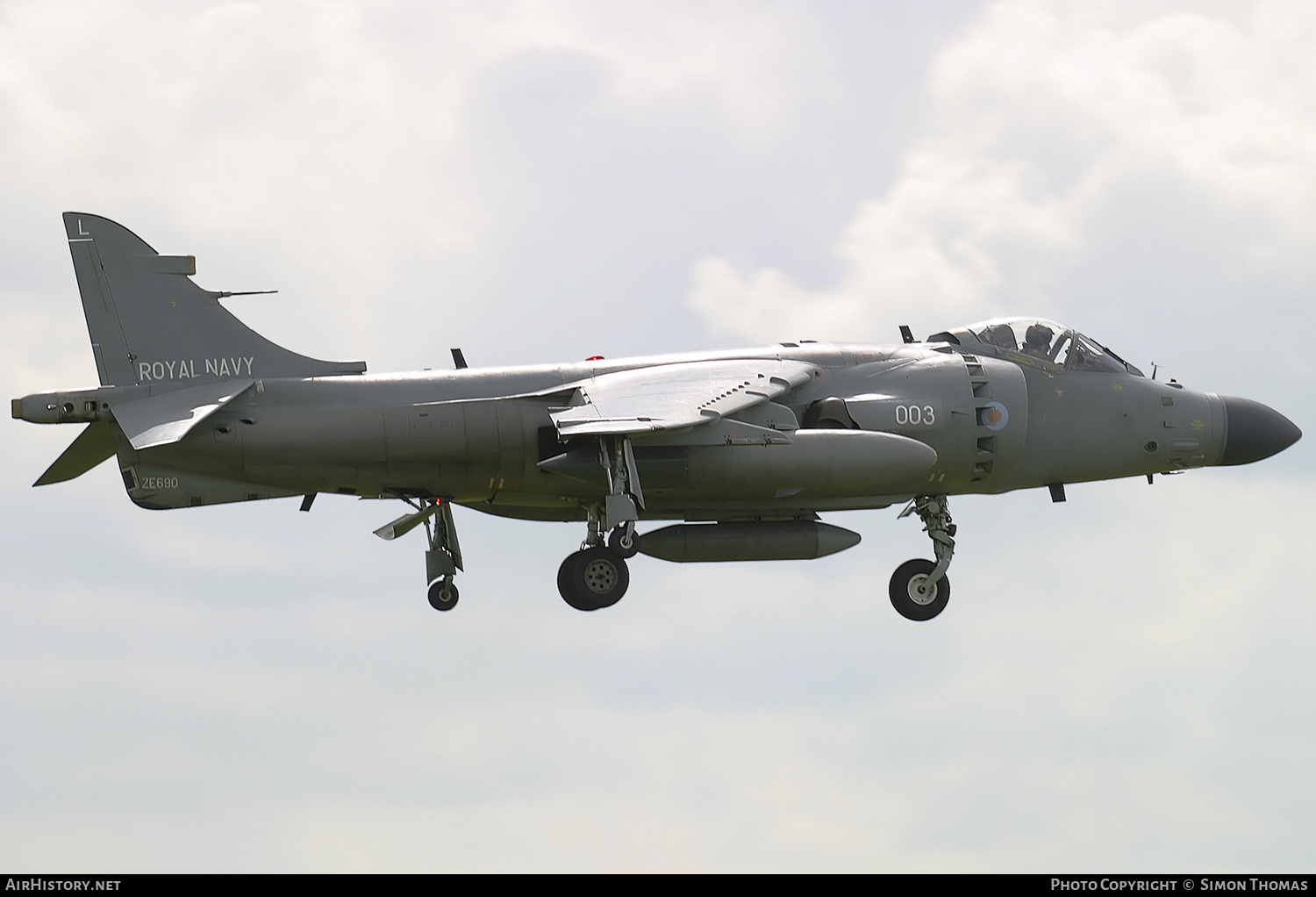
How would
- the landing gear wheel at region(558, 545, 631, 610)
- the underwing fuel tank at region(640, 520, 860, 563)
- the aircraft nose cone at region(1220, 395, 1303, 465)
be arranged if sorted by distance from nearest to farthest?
the landing gear wheel at region(558, 545, 631, 610) → the underwing fuel tank at region(640, 520, 860, 563) → the aircraft nose cone at region(1220, 395, 1303, 465)

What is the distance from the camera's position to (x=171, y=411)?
23141 millimetres

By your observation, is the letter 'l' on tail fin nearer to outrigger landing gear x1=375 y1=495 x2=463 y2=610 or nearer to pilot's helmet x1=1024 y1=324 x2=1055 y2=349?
outrigger landing gear x1=375 y1=495 x2=463 y2=610

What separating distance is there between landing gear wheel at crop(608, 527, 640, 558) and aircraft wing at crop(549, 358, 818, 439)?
172cm

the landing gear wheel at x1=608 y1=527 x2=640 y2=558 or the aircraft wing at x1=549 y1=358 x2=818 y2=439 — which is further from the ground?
the aircraft wing at x1=549 y1=358 x2=818 y2=439

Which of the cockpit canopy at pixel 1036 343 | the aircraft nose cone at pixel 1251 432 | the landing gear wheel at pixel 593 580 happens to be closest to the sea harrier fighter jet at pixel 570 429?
the landing gear wheel at pixel 593 580

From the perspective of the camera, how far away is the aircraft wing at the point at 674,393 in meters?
22.8

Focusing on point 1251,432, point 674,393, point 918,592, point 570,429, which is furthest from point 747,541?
point 1251,432

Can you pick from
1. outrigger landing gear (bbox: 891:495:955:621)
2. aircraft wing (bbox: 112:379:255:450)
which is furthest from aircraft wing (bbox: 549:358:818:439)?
aircraft wing (bbox: 112:379:255:450)

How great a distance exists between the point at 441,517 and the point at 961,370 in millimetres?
7523

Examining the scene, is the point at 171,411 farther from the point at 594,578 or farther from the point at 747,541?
the point at 747,541

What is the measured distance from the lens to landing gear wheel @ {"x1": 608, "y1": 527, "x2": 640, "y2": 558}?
958 inches

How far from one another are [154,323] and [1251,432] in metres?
15.4

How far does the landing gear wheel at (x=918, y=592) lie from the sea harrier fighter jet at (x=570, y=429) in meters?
0.58

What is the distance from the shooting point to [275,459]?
23594mm
